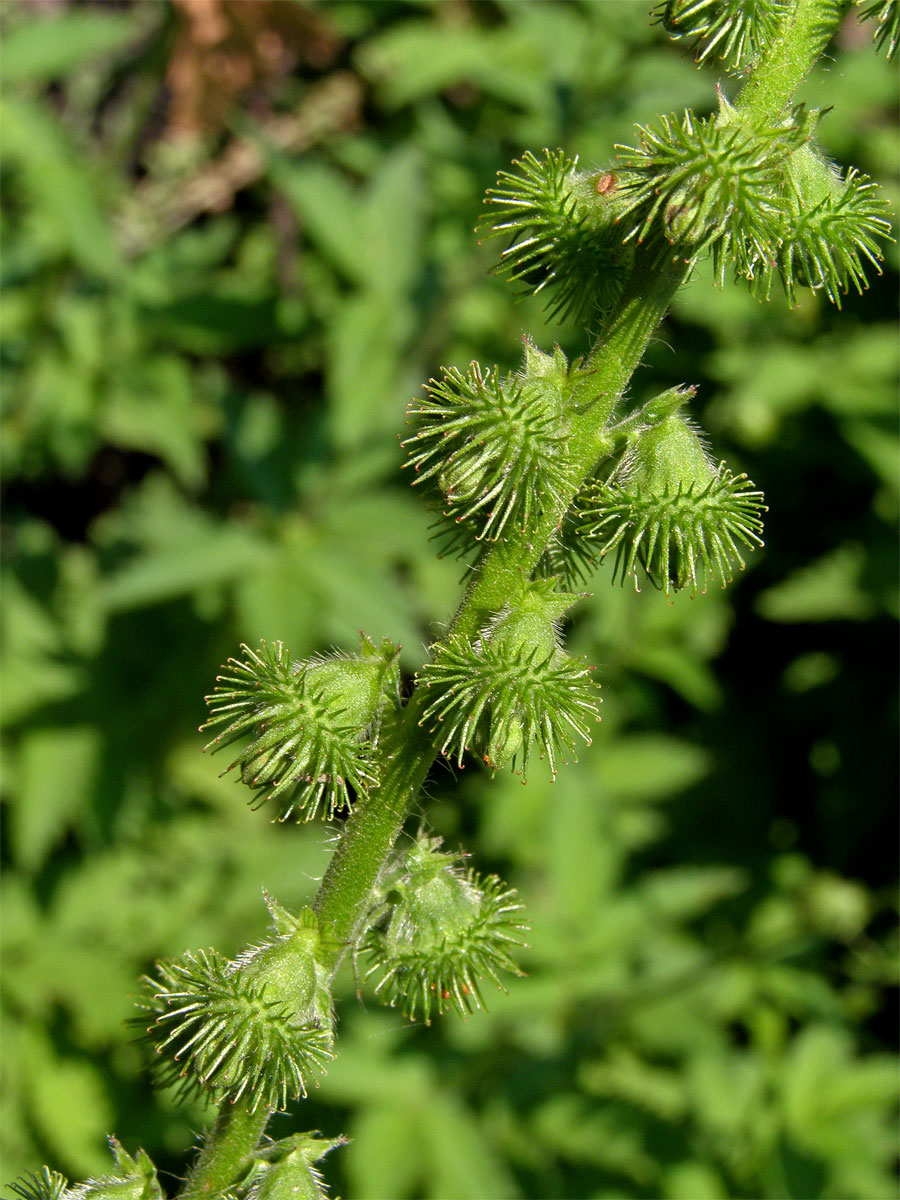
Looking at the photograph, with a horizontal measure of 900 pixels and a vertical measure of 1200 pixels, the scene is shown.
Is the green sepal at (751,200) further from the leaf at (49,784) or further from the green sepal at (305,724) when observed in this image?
the leaf at (49,784)

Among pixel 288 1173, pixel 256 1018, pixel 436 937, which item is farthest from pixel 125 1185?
pixel 436 937

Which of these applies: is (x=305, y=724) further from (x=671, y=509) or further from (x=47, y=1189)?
(x=47, y=1189)

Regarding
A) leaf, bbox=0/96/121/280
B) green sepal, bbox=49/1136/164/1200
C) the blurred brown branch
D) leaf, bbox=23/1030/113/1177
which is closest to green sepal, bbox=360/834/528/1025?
green sepal, bbox=49/1136/164/1200

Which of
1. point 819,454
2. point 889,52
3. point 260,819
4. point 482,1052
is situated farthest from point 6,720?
point 889,52

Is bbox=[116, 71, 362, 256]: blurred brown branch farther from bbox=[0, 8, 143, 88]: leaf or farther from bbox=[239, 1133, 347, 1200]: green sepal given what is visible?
bbox=[239, 1133, 347, 1200]: green sepal

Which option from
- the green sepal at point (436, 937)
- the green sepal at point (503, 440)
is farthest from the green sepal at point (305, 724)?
the green sepal at point (503, 440)

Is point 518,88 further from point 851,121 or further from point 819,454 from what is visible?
point 819,454

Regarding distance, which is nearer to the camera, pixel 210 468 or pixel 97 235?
pixel 97 235
